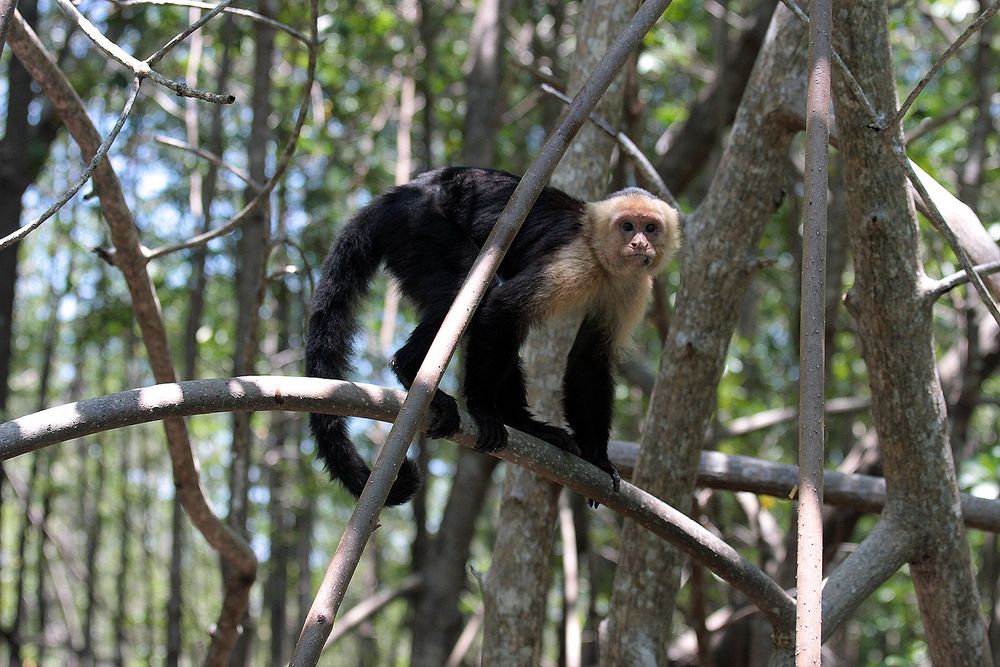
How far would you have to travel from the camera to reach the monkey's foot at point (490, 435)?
294 centimetres

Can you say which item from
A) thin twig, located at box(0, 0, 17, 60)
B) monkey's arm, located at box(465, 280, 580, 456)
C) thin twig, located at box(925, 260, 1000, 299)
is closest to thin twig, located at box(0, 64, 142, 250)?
thin twig, located at box(0, 0, 17, 60)

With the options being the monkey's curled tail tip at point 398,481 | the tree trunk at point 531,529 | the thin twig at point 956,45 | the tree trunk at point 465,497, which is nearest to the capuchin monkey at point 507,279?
the monkey's curled tail tip at point 398,481

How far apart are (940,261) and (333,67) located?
4984mm

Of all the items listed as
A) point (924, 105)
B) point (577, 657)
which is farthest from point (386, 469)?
point (924, 105)

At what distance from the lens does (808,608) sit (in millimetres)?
1922

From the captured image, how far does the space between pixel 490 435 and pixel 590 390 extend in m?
1.01

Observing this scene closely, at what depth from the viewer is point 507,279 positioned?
384cm

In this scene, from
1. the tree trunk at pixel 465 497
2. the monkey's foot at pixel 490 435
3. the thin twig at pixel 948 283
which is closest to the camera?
the monkey's foot at pixel 490 435

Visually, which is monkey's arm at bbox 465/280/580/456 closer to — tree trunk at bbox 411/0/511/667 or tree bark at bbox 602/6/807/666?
tree bark at bbox 602/6/807/666

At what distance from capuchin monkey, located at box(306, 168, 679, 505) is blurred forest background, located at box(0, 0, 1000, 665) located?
0.41 m

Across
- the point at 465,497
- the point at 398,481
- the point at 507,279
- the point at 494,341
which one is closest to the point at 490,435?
the point at 398,481

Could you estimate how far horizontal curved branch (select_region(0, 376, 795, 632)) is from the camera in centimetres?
203

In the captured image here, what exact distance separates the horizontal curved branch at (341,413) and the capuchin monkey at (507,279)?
1.23 ft

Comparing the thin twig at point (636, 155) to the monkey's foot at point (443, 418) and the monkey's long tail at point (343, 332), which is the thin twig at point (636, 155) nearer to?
the monkey's long tail at point (343, 332)
